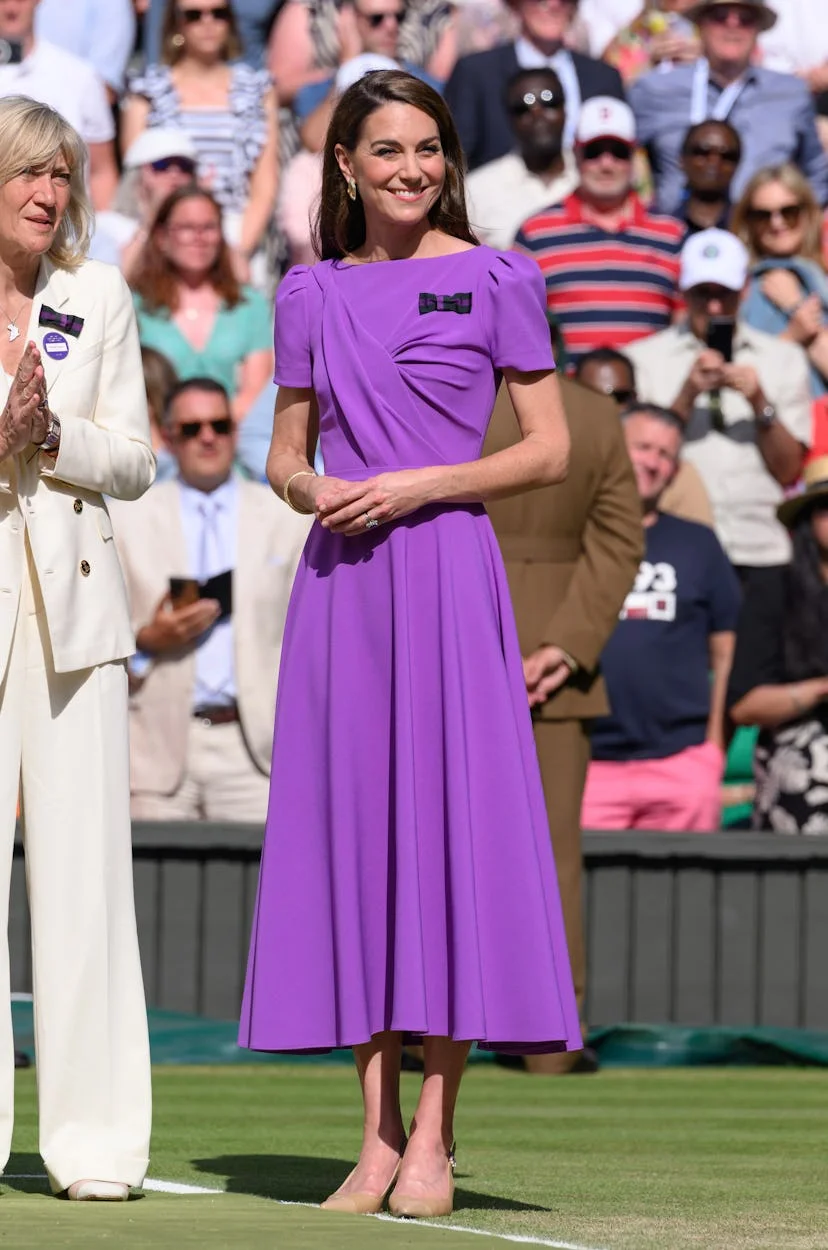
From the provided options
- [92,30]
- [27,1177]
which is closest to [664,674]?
[92,30]

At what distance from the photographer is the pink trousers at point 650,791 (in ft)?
32.3

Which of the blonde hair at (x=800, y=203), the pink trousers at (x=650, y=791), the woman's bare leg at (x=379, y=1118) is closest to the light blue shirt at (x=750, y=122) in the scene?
the blonde hair at (x=800, y=203)

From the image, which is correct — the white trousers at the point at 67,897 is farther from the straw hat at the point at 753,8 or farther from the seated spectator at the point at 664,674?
the straw hat at the point at 753,8

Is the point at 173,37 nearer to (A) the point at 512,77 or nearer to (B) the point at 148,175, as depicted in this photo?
(B) the point at 148,175

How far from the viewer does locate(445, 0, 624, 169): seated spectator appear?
11.9 metres

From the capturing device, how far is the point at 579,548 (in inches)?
335

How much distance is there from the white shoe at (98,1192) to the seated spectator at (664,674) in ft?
16.4

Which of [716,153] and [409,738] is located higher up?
[716,153]

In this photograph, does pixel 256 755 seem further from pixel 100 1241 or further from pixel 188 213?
pixel 100 1241

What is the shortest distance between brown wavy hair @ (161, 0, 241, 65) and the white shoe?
27.1 ft

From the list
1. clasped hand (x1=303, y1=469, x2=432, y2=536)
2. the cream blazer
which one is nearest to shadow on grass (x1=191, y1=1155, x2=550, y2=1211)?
the cream blazer

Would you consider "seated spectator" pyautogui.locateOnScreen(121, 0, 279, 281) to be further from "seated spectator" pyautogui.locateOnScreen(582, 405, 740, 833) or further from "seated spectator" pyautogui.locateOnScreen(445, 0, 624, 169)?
"seated spectator" pyautogui.locateOnScreen(582, 405, 740, 833)

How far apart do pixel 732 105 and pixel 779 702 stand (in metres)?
3.80

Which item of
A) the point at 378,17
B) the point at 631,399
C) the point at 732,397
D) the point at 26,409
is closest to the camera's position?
the point at 26,409
